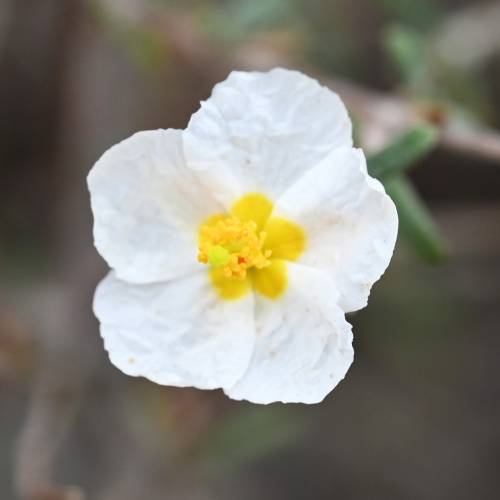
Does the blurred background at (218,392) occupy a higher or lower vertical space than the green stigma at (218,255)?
lower

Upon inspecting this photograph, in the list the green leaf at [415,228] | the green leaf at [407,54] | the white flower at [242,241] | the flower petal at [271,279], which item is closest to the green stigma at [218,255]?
the white flower at [242,241]

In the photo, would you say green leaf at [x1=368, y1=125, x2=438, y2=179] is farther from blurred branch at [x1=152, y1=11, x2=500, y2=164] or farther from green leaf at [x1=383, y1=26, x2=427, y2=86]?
green leaf at [x1=383, y1=26, x2=427, y2=86]

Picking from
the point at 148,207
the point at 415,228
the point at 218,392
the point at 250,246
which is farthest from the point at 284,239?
the point at 218,392

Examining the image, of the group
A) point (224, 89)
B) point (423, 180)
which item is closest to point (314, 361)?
point (224, 89)

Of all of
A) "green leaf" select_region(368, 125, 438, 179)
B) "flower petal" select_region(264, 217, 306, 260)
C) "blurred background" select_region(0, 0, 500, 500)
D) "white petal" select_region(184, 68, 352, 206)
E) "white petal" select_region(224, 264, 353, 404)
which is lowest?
"blurred background" select_region(0, 0, 500, 500)

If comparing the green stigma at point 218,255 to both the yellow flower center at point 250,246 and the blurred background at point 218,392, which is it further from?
the blurred background at point 218,392

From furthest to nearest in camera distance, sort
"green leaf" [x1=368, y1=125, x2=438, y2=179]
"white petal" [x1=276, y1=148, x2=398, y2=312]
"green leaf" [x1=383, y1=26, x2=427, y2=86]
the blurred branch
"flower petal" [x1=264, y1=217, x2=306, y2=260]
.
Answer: "green leaf" [x1=383, y1=26, x2=427, y2=86]
the blurred branch
"green leaf" [x1=368, y1=125, x2=438, y2=179]
"flower petal" [x1=264, y1=217, x2=306, y2=260]
"white petal" [x1=276, y1=148, x2=398, y2=312]

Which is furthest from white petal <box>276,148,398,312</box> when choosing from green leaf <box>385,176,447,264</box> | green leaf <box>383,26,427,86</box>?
green leaf <box>383,26,427,86</box>
